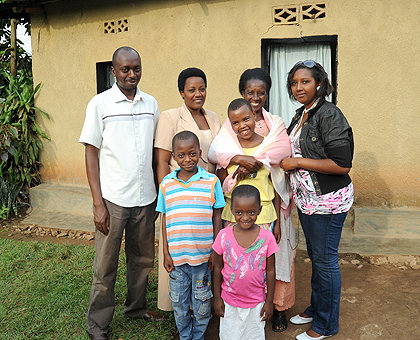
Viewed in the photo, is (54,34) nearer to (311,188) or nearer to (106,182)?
(106,182)

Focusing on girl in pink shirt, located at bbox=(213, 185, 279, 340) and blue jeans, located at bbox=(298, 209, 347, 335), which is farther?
blue jeans, located at bbox=(298, 209, 347, 335)

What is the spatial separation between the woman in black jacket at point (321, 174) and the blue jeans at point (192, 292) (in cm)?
80

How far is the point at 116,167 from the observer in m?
2.71

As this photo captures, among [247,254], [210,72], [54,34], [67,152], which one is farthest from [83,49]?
[247,254]

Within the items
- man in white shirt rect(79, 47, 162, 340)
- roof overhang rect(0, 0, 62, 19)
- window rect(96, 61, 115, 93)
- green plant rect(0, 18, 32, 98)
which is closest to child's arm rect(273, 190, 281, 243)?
man in white shirt rect(79, 47, 162, 340)

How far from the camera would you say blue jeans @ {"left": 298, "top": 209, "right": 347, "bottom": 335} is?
8.75ft

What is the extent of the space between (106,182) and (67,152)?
13.4 ft

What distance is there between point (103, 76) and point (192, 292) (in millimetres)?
4609

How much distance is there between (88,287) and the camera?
3.71 m

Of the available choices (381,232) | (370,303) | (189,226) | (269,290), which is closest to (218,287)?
(269,290)

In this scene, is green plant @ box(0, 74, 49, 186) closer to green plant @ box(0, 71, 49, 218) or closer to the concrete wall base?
green plant @ box(0, 71, 49, 218)

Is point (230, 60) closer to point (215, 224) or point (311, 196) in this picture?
point (311, 196)

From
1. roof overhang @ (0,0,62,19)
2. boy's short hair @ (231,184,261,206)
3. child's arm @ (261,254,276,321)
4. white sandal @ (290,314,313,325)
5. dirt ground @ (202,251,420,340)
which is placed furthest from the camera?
roof overhang @ (0,0,62,19)

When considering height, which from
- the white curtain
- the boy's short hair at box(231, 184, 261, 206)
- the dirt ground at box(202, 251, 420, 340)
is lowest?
the dirt ground at box(202, 251, 420, 340)
